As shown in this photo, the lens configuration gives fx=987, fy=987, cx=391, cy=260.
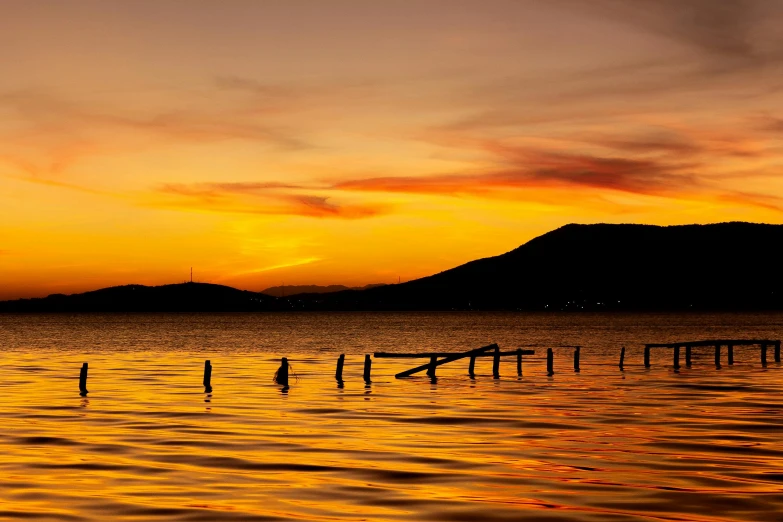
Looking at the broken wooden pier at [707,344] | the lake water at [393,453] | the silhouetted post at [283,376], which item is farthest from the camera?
the broken wooden pier at [707,344]

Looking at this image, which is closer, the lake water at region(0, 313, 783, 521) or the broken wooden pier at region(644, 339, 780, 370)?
the lake water at region(0, 313, 783, 521)

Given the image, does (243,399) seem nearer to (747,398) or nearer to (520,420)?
(520,420)

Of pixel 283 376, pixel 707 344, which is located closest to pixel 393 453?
pixel 283 376

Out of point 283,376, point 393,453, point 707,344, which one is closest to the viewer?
point 393,453

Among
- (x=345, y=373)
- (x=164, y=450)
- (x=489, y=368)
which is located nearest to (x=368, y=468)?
(x=164, y=450)

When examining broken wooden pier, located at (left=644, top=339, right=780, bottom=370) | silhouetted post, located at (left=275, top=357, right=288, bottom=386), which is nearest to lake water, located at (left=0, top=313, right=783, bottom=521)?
silhouetted post, located at (left=275, top=357, right=288, bottom=386)

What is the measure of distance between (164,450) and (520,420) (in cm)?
1223

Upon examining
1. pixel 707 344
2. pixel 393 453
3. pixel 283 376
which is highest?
pixel 707 344

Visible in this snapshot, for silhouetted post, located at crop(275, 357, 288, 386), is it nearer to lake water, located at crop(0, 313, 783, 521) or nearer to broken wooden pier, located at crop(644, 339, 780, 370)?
lake water, located at crop(0, 313, 783, 521)

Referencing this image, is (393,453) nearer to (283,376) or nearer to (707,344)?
(283,376)

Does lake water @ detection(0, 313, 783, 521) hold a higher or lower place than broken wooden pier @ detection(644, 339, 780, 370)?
lower

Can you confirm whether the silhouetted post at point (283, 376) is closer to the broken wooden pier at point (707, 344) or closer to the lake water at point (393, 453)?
the lake water at point (393, 453)

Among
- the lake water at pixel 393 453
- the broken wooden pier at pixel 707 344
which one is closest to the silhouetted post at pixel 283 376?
the lake water at pixel 393 453

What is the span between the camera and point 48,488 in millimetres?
19438
